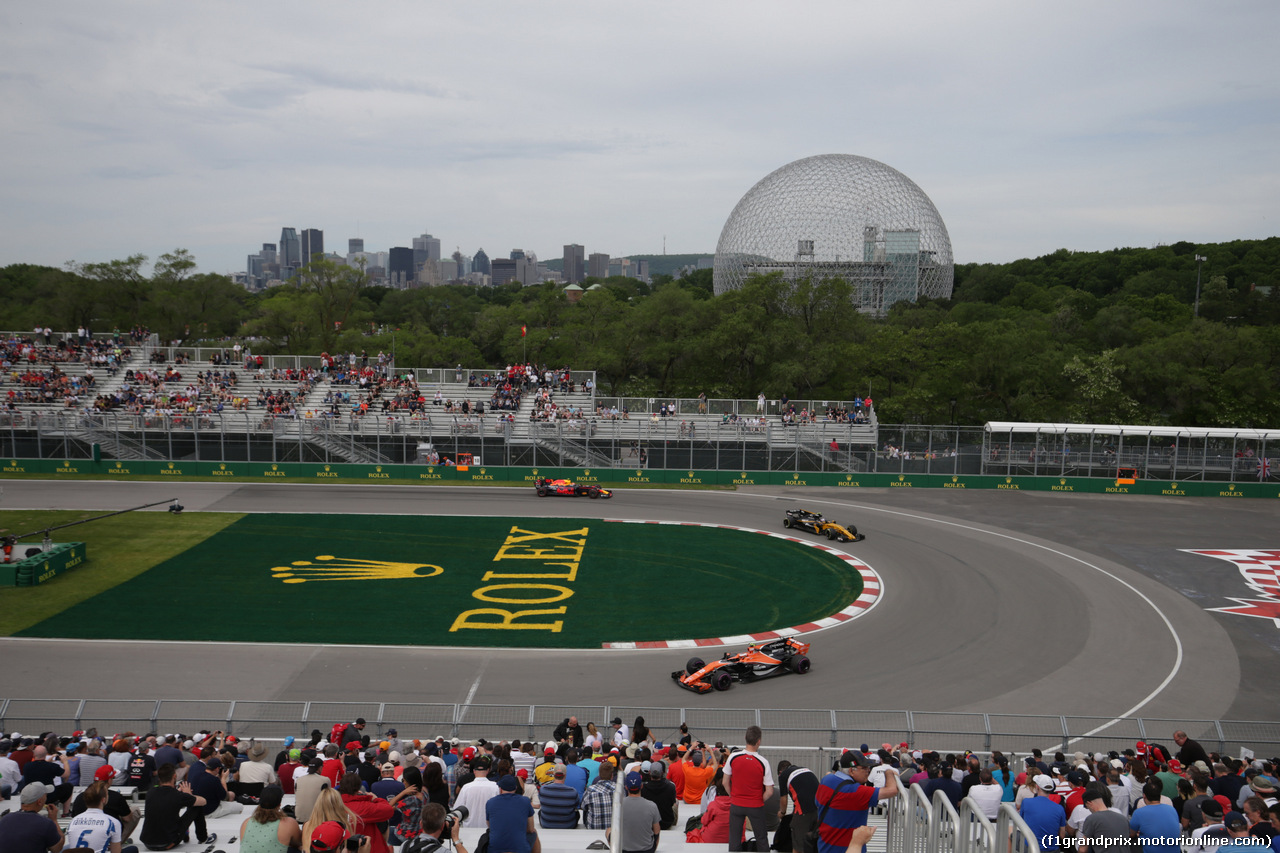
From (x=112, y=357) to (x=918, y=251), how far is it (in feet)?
229

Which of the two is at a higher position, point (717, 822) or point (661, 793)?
point (717, 822)

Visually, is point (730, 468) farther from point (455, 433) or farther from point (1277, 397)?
point (1277, 397)

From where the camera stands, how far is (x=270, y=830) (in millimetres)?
8000

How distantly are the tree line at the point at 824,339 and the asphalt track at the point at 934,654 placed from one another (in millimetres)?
19913

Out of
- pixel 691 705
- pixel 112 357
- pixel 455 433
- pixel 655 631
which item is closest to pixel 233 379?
pixel 112 357

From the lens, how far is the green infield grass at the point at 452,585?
79.7 feet

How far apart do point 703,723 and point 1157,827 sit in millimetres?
11004

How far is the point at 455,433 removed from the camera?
47656mm

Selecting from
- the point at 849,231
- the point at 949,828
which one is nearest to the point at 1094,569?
the point at 949,828

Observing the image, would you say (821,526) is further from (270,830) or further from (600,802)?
(270,830)

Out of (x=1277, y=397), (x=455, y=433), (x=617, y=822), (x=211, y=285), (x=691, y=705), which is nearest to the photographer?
(x=617, y=822)

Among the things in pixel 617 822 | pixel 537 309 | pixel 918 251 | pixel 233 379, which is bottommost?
pixel 617 822

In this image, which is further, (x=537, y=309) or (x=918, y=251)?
(x=918, y=251)

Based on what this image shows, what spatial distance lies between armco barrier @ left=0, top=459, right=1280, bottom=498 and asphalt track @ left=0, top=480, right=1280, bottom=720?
8.56 metres
